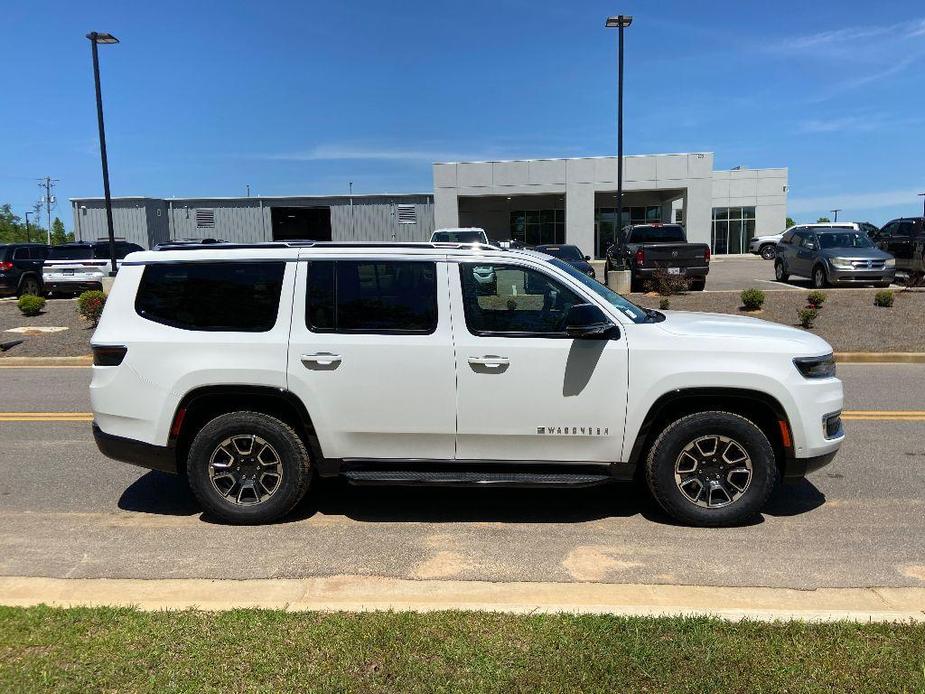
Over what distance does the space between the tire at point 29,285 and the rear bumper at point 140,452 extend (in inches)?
818

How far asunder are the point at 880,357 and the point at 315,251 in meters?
11.1

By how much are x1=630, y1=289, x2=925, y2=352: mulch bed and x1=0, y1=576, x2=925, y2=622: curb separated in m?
10.0

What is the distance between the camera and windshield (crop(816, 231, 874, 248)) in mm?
20034

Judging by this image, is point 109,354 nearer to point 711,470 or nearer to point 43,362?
point 711,470

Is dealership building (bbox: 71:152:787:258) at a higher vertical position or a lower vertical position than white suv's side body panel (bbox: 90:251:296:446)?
higher

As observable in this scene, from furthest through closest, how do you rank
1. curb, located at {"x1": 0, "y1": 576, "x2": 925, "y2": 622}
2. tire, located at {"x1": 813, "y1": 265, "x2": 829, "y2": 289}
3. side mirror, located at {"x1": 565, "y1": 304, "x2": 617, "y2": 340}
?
tire, located at {"x1": 813, "y1": 265, "x2": 829, "y2": 289}, side mirror, located at {"x1": 565, "y1": 304, "x2": 617, "y2": 340}, curb, located at {"x1": 0, "y1": 576, "x2": 925, "y2": 622}

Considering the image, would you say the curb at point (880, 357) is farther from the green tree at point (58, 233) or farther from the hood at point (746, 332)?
the green tree at point (58, 233)

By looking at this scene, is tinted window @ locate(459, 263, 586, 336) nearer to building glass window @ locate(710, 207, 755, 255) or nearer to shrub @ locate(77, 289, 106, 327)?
shrub @ locate(77, 289, 106, 327)

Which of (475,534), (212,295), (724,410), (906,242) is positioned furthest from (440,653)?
(906,242)

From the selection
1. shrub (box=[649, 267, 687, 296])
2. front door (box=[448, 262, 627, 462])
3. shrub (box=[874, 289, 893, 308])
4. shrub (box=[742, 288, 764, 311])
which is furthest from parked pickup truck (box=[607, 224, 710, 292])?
front door (box=[448, 262, 627, 462])

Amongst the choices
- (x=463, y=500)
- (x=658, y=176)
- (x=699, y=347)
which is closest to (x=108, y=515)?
(x=463, y=500)

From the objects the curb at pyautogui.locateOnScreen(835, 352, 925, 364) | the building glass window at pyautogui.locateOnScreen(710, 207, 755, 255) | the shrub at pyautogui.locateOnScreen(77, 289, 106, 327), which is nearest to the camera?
the curb at pyautogui.locateOnScreen(835, 352, 925, 364)

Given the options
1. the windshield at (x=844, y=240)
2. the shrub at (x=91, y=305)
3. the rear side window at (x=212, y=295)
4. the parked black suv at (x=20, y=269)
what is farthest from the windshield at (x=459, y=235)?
the rear side window at (x=212, y=295)

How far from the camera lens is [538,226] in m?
46.8
